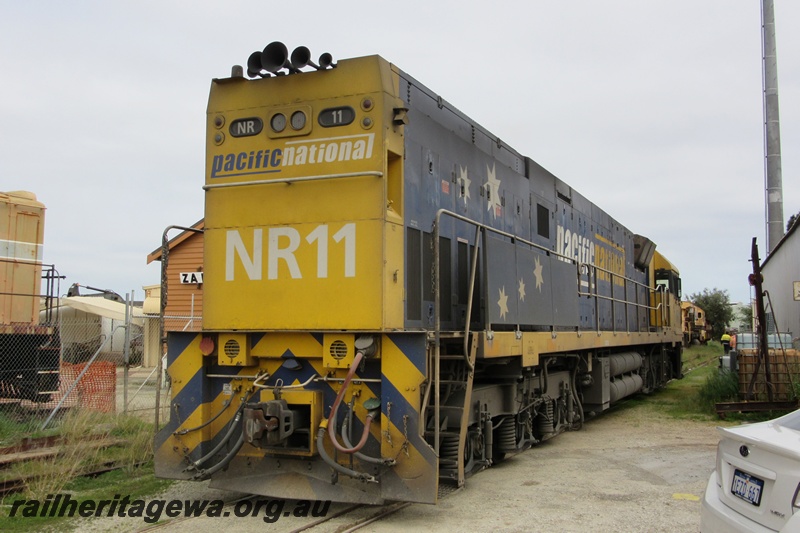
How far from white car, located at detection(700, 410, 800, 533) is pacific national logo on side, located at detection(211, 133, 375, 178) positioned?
11.9 ft

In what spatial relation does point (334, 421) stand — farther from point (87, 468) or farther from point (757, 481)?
point (87, 468)

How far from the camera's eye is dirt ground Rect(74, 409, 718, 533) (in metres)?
5.67

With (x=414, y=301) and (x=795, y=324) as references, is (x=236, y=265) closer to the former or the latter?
(x=414, y=301)

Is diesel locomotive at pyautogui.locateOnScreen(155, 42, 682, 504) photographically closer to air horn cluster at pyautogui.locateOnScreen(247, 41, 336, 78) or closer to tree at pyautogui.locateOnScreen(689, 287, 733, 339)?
air horn cluster at pyautogui.locateOnScreen(247, 41, 336, 78)

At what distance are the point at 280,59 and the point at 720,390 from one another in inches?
412

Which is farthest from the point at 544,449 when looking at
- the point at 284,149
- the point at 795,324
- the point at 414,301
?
the point at 795,324

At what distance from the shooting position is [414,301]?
6586 millimetres

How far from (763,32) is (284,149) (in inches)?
922

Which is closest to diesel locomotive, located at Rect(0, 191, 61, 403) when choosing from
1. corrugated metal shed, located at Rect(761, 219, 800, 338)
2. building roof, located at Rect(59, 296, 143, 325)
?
building roof, located at Rect(59, 296, 143, 325)

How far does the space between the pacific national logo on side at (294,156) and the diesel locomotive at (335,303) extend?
0.01 meters

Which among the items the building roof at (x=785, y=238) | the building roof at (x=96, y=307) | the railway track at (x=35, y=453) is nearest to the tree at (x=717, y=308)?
the building roof at (x=785, y=238)

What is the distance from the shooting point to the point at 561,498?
6.57 metres

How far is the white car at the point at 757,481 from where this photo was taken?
3.53 metres

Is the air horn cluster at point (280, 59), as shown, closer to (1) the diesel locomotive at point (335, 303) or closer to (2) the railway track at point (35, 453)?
(1) the diesel locomotive at point (335, 303)
